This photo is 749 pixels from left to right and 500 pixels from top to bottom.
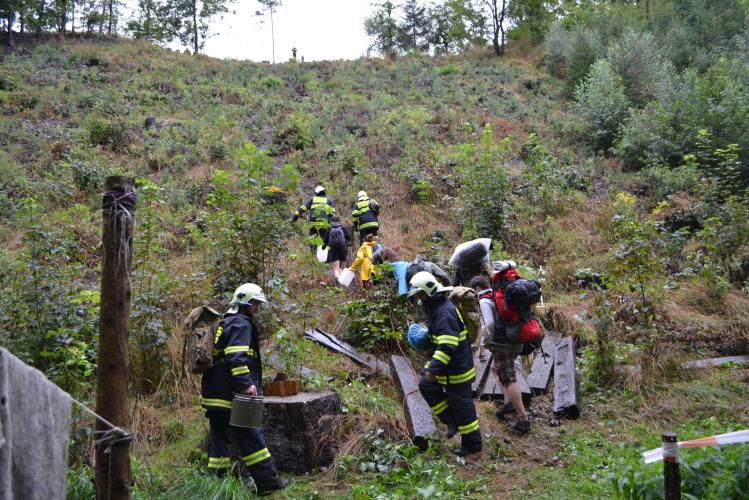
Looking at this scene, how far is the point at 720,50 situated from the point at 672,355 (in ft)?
73.9

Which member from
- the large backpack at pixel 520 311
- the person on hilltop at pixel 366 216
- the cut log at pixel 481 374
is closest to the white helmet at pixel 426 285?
the large backpack at pixel 520 311

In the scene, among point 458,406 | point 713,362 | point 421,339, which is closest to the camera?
point 458,406

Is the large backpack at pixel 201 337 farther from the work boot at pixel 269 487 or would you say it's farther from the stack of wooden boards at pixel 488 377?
the stack of wooden boards at pixel 488 377

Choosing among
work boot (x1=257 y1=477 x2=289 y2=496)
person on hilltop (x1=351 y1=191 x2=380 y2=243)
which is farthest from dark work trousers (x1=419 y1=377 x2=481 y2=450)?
person on hilltop (x1=351 y1=191 x2=380 y2=243)

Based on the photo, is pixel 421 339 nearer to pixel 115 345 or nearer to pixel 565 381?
pixel 565 381

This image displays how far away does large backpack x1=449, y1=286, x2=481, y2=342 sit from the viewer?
6.89 meters

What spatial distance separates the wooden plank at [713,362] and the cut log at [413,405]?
3.40 metres

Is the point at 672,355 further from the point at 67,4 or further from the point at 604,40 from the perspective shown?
the point at 67,4

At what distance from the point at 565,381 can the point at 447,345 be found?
7.92ft

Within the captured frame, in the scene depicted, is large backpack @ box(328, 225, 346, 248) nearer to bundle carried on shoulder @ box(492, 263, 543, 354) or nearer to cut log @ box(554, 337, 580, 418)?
cut log @ box(554, 337, 580, 418)

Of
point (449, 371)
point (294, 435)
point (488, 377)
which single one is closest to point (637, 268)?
point (488, 377)

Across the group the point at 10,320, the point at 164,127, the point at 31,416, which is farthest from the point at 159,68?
the point at 31,416

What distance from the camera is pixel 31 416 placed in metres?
2.46

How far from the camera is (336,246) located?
1129 cm
